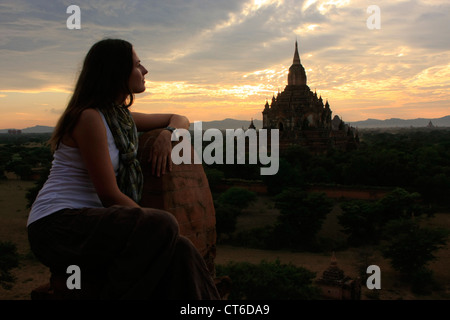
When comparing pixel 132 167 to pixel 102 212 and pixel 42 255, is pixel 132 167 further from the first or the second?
pixel 42 255

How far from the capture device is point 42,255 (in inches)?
94.2

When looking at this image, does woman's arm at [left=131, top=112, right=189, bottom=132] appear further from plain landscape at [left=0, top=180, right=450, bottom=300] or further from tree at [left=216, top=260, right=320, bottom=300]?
plain landscape at [left=0, top=180, right=450, bottom=300]

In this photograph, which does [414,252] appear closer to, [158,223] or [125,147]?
[125,147]

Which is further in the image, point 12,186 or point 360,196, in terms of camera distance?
point 12,186

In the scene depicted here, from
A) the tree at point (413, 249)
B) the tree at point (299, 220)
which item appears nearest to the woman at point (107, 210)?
the tree at point (413, 249)

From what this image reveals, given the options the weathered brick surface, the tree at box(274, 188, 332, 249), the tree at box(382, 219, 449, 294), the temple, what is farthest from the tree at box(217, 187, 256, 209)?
the weathered brick surface

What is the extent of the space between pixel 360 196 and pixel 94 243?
89.5 ft

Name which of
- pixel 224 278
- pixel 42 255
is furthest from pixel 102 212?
pixel 224 278

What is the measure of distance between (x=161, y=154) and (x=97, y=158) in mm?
922

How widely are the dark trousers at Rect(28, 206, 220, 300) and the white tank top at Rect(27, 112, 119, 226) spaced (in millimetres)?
112

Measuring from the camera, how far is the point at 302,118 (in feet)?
152

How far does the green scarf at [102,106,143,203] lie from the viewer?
8.64 ft

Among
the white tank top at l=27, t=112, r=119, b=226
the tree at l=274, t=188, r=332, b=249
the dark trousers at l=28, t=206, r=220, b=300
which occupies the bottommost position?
the tree at l=274, t=188, r=332, b=249

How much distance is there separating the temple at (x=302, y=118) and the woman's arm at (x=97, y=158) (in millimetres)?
41203
